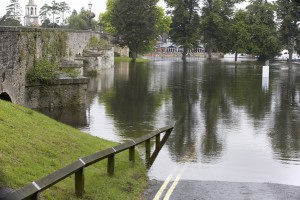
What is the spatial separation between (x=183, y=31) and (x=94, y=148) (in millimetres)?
88640

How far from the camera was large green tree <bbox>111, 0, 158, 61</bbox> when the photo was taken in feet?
275

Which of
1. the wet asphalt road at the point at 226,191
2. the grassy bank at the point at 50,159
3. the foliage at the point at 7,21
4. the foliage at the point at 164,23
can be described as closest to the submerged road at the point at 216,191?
the wet asphalt road at the point at 226,191

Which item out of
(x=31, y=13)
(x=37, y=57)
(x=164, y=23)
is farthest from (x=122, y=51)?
(x=37, y=57)

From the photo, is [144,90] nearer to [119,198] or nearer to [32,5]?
[119,198]

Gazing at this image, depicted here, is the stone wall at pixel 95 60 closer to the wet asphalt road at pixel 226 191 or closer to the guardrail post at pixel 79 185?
the wet asphalt road at pixel 226 191

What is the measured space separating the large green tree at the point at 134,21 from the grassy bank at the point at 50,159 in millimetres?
69400

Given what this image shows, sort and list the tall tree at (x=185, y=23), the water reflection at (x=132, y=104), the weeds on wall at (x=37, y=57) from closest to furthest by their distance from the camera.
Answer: the water reflection at (x=132, y=104)
the weeds on wall at (x=37, y=57)
the tall tree at (x=185, y=23)

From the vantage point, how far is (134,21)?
83.7m

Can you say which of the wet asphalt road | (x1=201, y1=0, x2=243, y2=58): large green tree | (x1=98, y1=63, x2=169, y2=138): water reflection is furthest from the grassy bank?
(x1=201, y1=0, x2=243, y2=58): large green tree

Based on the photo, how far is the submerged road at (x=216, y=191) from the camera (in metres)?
11.1

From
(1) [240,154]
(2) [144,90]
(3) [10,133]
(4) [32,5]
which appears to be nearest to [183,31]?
(4) [32,5]

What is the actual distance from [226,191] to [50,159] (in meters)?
3.69

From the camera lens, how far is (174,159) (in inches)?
647

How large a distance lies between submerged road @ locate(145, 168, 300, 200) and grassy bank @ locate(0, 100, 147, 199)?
1.41 ft
